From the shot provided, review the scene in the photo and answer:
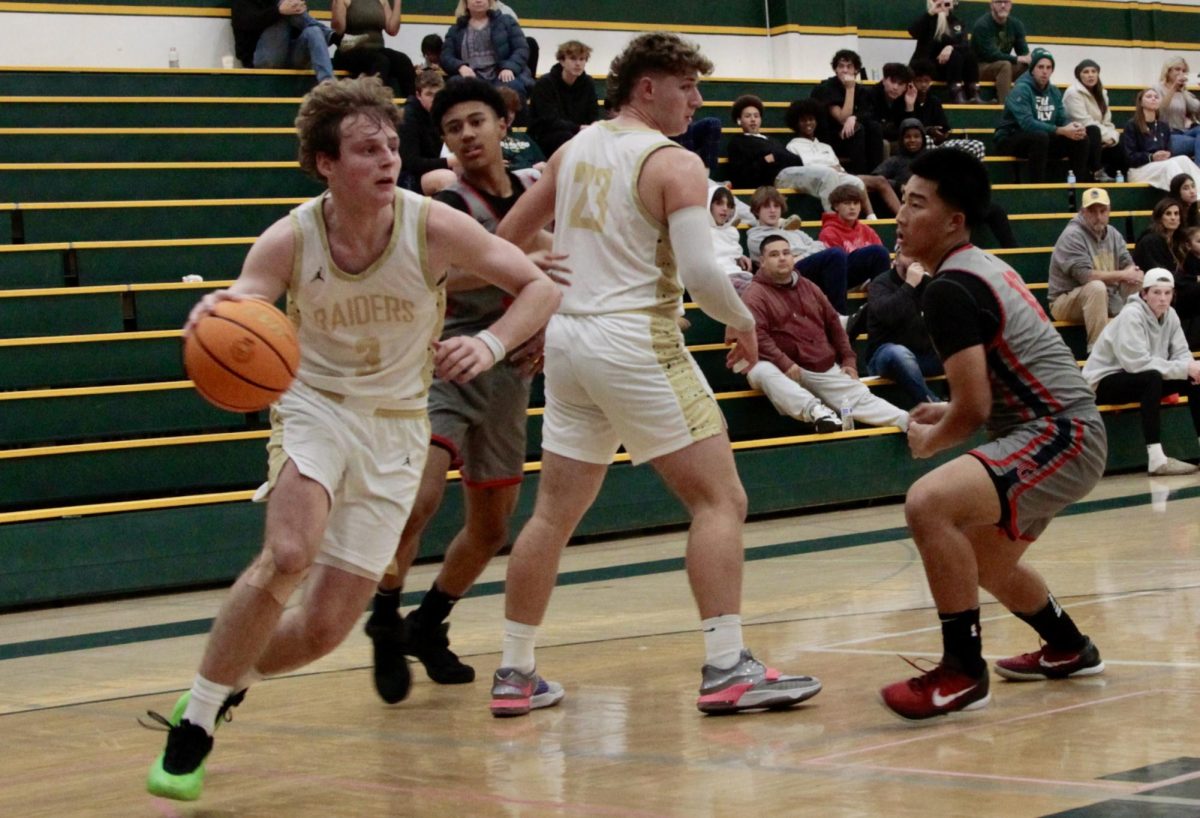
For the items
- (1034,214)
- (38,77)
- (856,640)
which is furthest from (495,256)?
(1034,214)

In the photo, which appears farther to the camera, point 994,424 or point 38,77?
point 38,77

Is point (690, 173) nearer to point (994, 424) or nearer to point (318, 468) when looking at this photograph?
point (994, 424)

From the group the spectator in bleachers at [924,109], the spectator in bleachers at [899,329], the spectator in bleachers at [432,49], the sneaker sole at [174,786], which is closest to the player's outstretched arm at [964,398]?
the sneaker sole at [174,786]

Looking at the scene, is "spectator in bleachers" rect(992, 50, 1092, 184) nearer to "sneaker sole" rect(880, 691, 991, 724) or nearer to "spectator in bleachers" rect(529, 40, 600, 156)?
"spectator in bleachers" rect(529, 40, 600, 156)

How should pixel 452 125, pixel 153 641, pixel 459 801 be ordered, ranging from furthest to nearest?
1. pixel 153 641
2. pixel 452 125
3. pixel 459 801

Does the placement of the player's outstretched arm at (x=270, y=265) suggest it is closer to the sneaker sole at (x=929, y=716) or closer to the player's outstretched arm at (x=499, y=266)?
the player's outstretched arm at (x=499, y=266)

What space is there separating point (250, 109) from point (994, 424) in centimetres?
945

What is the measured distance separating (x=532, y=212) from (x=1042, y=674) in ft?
6.60

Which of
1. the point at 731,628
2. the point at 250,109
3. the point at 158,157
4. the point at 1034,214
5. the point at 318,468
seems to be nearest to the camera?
the point at 318,468

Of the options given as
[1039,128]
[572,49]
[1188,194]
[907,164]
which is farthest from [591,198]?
[1039,128]

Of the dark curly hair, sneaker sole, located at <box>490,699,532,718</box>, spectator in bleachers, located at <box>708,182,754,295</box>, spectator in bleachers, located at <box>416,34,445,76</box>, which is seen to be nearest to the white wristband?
sneaker sole, located at <box>490,699,532,718</box>

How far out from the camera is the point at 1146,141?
1580 centimetres

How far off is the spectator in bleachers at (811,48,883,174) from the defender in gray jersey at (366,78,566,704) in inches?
360

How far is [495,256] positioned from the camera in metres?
4.12
